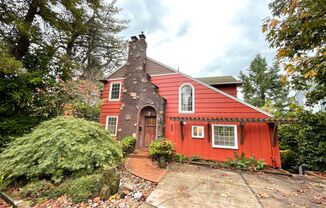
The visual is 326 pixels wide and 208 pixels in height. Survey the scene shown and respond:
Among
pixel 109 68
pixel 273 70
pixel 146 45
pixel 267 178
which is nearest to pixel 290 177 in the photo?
pixel 267 178

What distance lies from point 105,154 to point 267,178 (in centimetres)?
616

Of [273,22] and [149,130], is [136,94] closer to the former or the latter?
[149,130]

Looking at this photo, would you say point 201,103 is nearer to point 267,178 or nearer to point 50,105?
point 267,178

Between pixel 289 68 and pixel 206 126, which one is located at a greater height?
pixel 289 68

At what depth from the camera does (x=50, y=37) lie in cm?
897

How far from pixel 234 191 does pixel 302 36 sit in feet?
14.4

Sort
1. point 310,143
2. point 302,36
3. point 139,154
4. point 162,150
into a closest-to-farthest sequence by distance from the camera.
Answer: point 302,36 < point 162,150 < point 310,143 < point 139,154

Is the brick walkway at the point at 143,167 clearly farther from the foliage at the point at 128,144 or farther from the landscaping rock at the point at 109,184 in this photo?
the landscaping rock at the point at 109,184

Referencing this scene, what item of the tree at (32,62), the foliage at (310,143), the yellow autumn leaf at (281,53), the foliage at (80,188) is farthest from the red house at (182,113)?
the foliage at (80,188)

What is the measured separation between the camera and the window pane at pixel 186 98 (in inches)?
339

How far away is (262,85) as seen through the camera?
19859 millimetres

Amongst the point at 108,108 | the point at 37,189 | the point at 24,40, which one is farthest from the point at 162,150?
the point at 24,40

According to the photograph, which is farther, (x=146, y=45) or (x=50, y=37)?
(x=146, y=45)

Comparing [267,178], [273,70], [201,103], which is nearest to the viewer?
[267,178]
